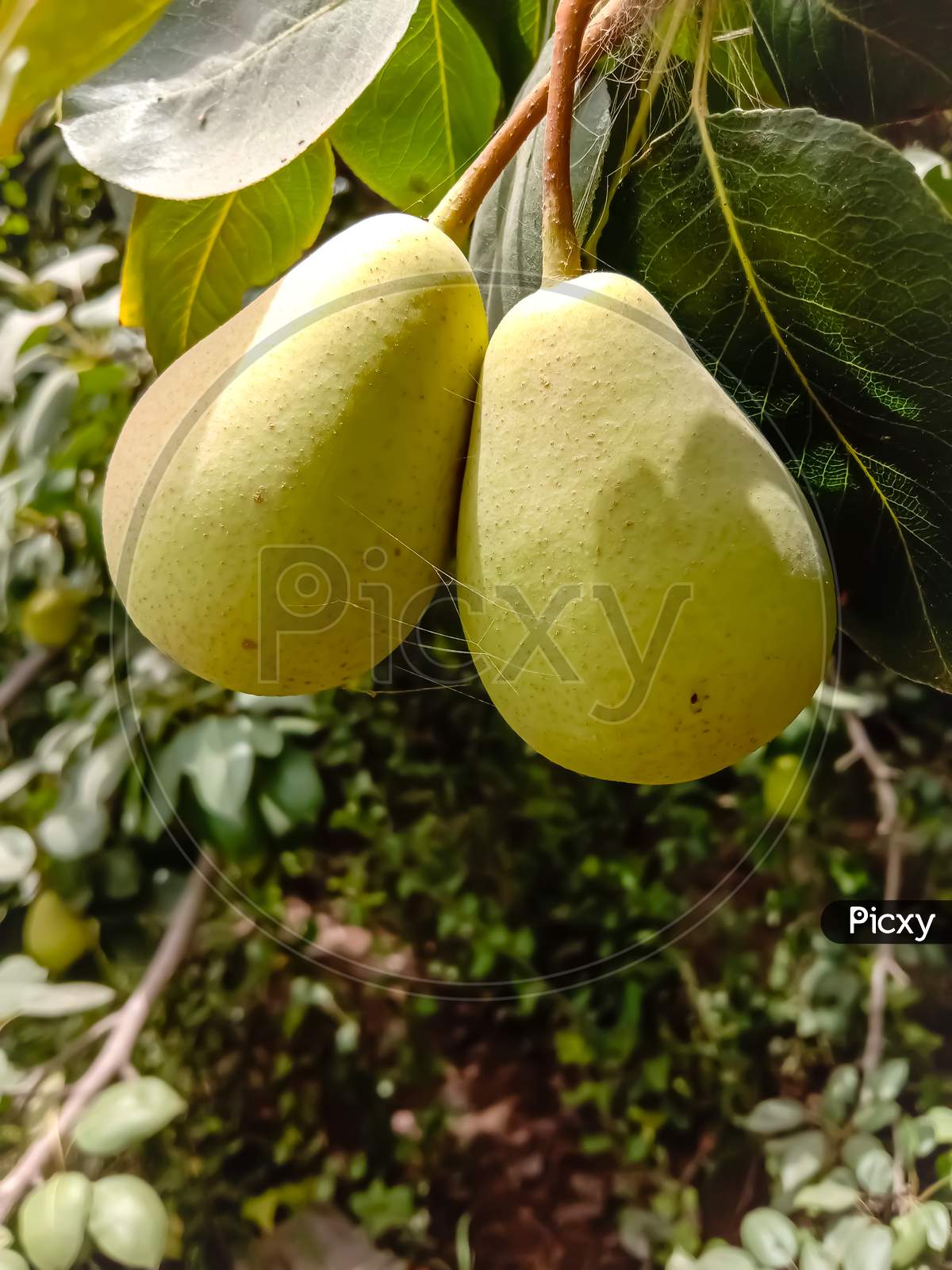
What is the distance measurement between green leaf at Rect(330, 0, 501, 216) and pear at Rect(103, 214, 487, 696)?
233 millimetres

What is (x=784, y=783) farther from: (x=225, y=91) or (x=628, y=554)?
(x=225, y=91)

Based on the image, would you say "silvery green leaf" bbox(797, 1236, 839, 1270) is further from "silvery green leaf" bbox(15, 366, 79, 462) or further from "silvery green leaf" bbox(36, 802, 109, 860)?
"silvery green leaf" bbox(15, 366, 79, 462)

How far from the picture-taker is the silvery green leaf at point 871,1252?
0.83m

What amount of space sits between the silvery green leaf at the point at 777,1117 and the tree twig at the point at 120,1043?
70 cm

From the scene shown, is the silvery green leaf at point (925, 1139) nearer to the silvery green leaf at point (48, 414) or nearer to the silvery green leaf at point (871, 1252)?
the silvery green leaf at point (871, 1252)

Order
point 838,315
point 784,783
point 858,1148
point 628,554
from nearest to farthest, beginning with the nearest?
1. point 628,554
2. point 838,315
3. point 858,1148
4. point 784,783

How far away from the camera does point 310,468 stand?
0.42m

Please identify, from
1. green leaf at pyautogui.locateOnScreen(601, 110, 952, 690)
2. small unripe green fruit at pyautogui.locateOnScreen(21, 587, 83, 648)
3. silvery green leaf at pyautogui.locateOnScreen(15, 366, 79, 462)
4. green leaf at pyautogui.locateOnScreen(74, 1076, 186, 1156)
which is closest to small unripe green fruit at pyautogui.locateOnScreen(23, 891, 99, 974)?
green leaf at pyautogui.locateOnScreen(74, 1076, 186, 1156)

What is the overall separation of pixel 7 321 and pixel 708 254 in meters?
0.81

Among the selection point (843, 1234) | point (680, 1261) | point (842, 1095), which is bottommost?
point (680, 1261)

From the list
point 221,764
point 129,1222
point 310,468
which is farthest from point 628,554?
point 129,1222

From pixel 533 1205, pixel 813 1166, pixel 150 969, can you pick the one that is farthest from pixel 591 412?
pixel 533 1205

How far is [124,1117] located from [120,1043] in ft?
0.31

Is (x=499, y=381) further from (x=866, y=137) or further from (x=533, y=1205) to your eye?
(x=533, y=1205)
